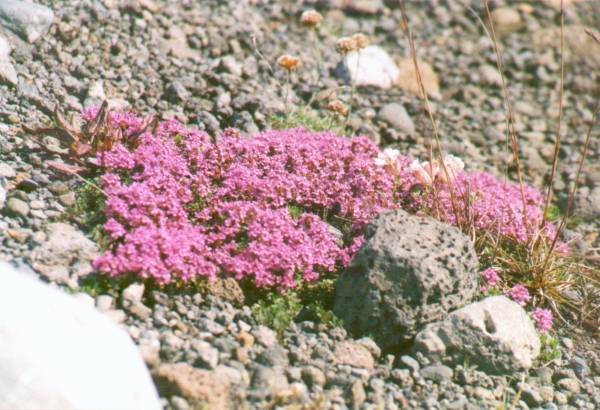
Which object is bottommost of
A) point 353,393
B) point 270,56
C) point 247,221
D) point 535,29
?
point 353,393

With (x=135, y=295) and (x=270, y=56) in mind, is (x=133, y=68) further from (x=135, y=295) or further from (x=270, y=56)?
(x=135, y=295)

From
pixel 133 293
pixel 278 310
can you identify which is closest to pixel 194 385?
pixel 133 293

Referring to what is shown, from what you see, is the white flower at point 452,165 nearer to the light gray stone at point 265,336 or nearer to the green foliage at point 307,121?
the green foliage at point 307,121

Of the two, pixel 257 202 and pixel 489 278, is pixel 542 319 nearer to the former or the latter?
pixel 489 278

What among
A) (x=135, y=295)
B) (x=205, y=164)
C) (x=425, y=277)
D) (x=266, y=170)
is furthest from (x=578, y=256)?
(x=135, y=295)

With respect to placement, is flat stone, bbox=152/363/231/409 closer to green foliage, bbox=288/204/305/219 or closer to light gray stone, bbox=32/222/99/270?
light gray stone, bbox=32/222/99/270

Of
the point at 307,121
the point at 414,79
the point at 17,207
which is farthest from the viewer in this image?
the point at 414,79

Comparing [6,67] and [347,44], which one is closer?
[6,67]
